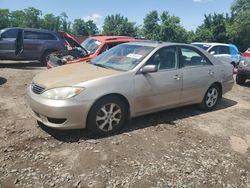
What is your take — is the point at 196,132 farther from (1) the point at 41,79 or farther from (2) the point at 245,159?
(1) the point at 41,79

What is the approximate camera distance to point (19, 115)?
5785 millimetres

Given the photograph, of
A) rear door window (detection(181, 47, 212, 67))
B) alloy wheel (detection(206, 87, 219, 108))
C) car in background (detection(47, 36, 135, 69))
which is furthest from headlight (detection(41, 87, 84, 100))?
car in background (detection(47, 36, 135, 69))

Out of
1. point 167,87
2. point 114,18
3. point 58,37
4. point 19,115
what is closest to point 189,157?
point 167,87

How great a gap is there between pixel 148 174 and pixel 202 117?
2799 millimetres

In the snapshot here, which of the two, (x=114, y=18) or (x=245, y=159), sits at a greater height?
(x=114, y=18)

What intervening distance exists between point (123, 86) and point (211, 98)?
2726mm

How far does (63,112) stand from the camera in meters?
4.46

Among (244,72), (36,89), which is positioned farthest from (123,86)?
(244,72)

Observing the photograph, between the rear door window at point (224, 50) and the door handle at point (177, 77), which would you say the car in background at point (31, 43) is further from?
the door handle at point (177, 77)

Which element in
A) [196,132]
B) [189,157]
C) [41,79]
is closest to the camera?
[189,157]

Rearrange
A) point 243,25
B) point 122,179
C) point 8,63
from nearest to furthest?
point 122,179 < point 8,63 < point 243,25

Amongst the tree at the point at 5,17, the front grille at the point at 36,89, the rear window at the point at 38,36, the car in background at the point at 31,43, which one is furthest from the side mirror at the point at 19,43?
the tree at the point at 5,17

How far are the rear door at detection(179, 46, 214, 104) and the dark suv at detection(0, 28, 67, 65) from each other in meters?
7.96

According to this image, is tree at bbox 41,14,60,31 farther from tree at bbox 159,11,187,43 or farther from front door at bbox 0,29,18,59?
front door at bbox 0,29,18,59
